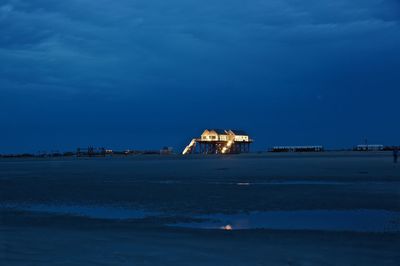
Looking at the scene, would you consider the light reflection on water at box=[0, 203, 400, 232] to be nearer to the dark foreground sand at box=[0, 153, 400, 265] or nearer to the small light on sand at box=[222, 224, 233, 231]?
the small light on sand at box=[222, 224, 233, 231]

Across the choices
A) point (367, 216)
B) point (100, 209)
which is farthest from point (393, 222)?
point (100, 209)

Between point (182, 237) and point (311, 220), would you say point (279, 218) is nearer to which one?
point (311, 220)

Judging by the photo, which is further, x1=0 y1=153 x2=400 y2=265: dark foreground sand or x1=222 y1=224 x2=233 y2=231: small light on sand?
x1=222 y1=224 x2=233 y2=231: small light on sand

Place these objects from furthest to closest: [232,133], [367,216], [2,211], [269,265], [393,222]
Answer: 1. [232,133]
2. [2,211]
3. [367,216]
4. [393,222]
5. [269,265]

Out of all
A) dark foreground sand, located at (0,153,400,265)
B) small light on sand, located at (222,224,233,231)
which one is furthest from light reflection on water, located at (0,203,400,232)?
dark foreground sand, located at (0,153,400,265)

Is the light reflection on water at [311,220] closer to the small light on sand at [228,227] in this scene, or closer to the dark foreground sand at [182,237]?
the small light on sand at [228,227]

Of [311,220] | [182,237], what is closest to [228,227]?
[182,237]

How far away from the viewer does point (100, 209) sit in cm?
1675

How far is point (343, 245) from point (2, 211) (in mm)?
11422

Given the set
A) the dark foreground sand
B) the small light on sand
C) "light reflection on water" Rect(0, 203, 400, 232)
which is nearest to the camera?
the dark foreground sand

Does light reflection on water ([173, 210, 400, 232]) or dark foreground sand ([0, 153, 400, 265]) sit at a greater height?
dark foreground sand ([0, 153, 400, 265])

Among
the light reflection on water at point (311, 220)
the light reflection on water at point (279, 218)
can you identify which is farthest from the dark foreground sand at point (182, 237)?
the light reflection on water at point (311, 220)

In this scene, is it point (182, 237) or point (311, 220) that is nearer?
point (182, 237)

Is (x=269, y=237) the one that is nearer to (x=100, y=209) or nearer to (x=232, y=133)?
(x=100, y=209)
